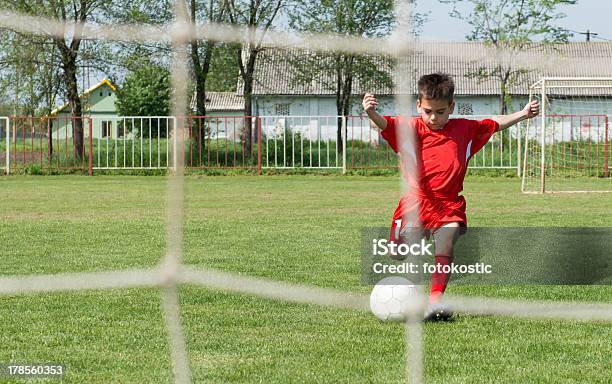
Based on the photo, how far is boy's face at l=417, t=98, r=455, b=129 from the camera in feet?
14.7

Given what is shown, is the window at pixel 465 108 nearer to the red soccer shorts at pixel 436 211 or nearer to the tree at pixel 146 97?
the tree at pixel 146 97

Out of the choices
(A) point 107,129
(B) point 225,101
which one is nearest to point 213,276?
(A) point 107,129

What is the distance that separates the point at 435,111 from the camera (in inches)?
178

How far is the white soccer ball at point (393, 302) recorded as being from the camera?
410 cm

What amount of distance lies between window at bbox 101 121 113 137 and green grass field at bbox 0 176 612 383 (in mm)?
10549

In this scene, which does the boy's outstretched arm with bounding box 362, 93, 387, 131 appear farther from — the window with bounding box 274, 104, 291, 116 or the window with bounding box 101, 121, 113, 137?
the window with bounding box 274, 104, 291, 116

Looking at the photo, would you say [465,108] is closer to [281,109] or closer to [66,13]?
[281,109]

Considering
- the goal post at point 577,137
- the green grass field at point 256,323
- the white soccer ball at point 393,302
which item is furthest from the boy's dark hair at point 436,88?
the goal post at point 577,137

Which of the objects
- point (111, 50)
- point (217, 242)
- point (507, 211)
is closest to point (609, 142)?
point (507, 211)

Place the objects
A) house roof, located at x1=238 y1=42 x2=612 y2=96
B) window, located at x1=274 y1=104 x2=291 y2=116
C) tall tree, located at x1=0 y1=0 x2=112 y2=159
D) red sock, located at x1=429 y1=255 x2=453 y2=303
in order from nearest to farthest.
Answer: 1. red sock, located at x1=429 y1=255 x2=453 y2=303
2. tall tree, located at x1=0 y1=0 x2=112 y2=159
3. house roof, located at x1=238 y1=42 x2=612 y2=96
4. window, located at x1=274 y1=104 x2=291 y2=116

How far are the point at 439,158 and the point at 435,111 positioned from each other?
0.91ft

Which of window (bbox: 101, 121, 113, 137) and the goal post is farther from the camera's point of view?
window (bbox: 101, 121, 113, 137)

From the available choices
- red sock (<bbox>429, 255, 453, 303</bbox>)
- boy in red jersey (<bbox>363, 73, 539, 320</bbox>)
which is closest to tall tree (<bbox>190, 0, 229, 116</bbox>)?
boy in red jersey (<bbox>363, 73, 539, 320</bbox>)

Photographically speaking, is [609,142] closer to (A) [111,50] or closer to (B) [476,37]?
(B) [476,37]
